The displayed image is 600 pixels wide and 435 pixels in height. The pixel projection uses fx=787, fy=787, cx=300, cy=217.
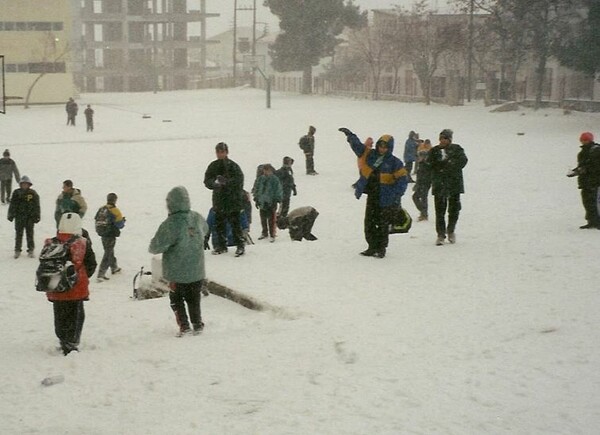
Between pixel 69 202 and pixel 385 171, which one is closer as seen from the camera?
pixel 385 171

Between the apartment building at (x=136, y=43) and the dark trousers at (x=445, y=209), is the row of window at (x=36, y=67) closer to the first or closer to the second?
the apartment building at (x=136, y=43)

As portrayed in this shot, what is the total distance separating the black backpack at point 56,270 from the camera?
6980mm

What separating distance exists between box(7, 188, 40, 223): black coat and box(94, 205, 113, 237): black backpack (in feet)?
7.13

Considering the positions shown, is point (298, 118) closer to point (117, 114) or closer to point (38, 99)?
point (117, 114)

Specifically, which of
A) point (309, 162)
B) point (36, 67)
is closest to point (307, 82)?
point (36, 67)

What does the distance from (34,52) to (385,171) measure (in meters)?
58.3

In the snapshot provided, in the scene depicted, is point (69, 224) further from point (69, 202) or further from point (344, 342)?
point (69, 202)

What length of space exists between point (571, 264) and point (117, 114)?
142ft

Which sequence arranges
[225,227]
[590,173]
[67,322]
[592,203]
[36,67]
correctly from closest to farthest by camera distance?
[67,322] → [225,227] → [590,173] → [592,203] → [36,67]

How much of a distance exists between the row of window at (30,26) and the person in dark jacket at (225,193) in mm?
56745

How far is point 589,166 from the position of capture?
1228 cm

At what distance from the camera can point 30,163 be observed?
2727cm

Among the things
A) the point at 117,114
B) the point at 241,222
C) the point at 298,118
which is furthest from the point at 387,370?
the point at 117,114

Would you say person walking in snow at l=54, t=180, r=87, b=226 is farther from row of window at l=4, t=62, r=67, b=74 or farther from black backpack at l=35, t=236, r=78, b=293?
row of window at l=4, t=62, r=67, b=74
